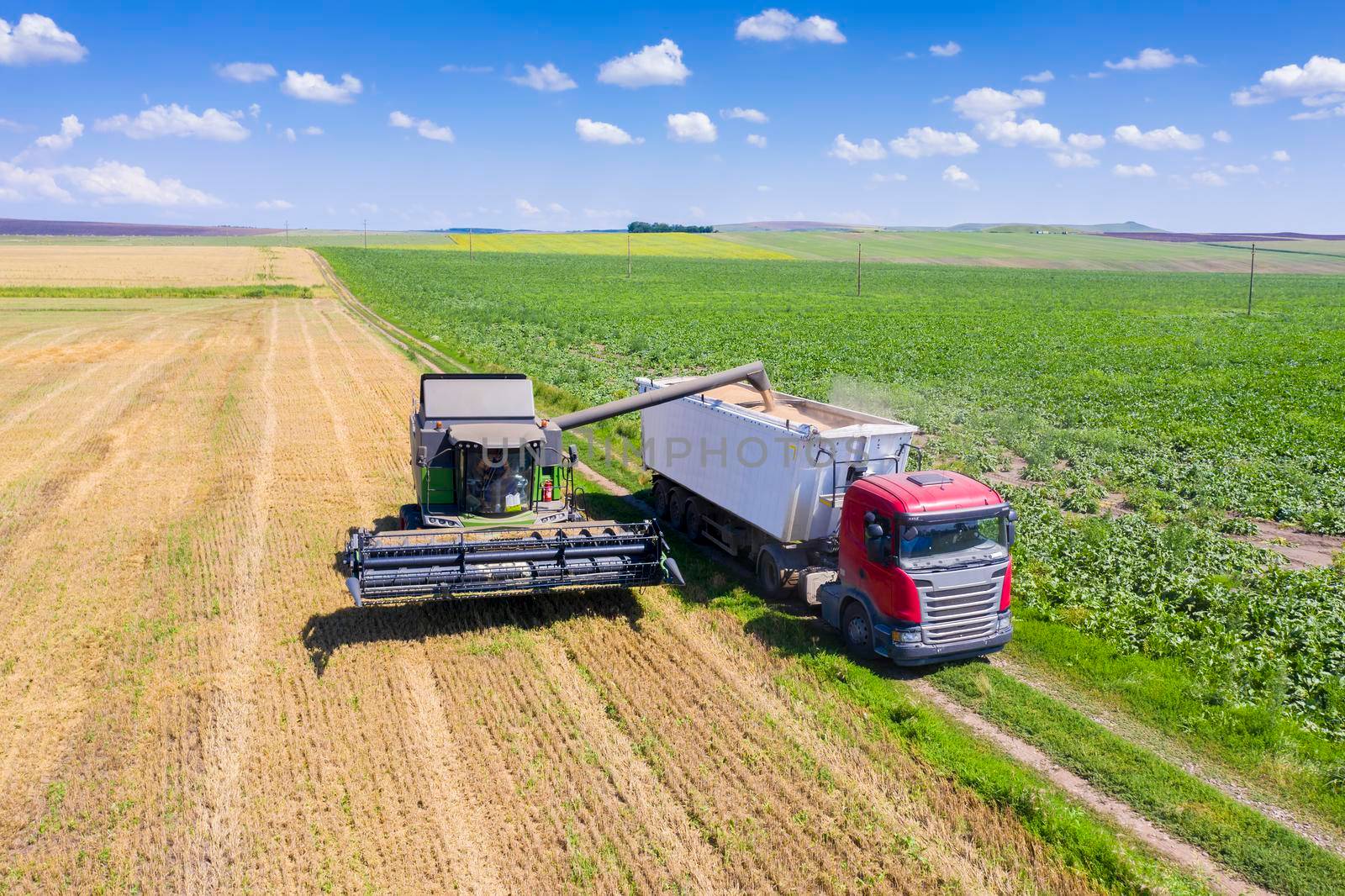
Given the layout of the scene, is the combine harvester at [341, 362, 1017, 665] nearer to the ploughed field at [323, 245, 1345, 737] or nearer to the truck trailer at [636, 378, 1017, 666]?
the truck trailer at [636, 378, 1017, 666]

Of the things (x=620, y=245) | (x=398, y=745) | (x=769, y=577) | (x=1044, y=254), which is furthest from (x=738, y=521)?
(x=1044, y=254)

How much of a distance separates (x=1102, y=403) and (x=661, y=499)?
18.1 metres

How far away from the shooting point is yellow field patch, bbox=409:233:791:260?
5945 inches

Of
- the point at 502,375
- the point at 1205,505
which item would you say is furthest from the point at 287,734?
the point at 1205,505

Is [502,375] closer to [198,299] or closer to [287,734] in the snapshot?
[287,734]

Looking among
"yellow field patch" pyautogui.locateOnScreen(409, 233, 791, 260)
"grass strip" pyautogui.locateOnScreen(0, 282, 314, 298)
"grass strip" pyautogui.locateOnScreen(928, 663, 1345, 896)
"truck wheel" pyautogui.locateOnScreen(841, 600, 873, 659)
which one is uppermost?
"yellow field patch" pyautogui.locateOnScreen(409, 233, 791, 260)

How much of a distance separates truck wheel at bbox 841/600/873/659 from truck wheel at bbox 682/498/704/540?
16.1ft

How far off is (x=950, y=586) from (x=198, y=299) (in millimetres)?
68421

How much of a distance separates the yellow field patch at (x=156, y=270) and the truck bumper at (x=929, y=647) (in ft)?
251

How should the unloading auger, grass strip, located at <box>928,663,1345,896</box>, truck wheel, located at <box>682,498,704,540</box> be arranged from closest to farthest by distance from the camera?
1. grass strip, located at <box>928,663,1345,896</box>
2. the unloading auger
3. truck wheel, located at <box>682,498,704,540</box>

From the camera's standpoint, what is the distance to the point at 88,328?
48688mm

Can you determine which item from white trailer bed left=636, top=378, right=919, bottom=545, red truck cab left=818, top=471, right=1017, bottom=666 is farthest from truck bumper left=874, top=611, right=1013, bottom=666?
white trailer bed left=636, top=378, right=919, bottom=545

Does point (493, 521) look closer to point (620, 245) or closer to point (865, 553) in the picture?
point (865, 553)

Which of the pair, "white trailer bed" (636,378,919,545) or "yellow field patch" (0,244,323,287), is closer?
"white trailer bed" (636,378,919,545)
